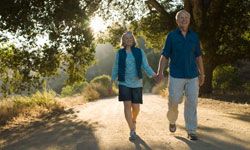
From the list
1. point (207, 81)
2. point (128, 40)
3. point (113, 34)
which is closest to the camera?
point (128, 40)

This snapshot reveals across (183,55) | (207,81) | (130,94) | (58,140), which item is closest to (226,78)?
(207,81)

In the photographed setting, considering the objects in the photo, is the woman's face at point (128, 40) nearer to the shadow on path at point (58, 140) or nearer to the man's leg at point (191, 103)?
the man's leg at point (191, 103)

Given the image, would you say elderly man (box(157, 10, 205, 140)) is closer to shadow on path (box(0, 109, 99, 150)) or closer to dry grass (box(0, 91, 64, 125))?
shadow on path (box(0, 109, 99, 150))

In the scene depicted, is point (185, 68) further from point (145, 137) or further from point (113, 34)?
point (113, 34)

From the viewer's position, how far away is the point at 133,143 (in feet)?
32.3

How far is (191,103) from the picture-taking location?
10.1 m

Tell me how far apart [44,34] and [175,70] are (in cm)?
1031

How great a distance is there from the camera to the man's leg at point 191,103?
10.0 meters

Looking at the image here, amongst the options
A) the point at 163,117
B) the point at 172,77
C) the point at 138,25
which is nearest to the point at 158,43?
the point at 138,25

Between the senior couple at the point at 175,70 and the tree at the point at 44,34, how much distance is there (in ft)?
27.3

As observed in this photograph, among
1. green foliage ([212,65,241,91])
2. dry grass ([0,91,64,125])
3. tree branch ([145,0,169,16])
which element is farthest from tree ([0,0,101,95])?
green foliage ([212,65,241,91])

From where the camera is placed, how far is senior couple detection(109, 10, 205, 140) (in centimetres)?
1001

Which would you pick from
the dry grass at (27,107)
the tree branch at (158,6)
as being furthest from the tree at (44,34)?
the tree branch at (158,6)

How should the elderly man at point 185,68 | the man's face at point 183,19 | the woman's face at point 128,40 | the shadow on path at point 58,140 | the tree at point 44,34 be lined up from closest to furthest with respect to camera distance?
1. the man's face at point 183,19
2. the elderly man at point 185,68
3. the shadow on path at point 58,140
4. the woman's face at point 128,40
5. the tree at point 44,34
